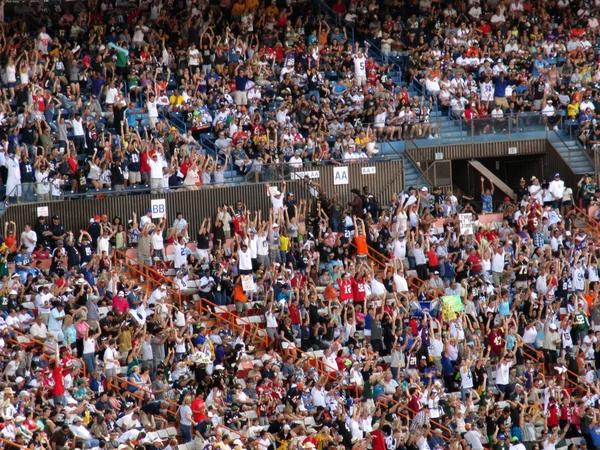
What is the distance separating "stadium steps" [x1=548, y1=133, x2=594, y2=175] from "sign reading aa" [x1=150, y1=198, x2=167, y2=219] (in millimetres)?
12874

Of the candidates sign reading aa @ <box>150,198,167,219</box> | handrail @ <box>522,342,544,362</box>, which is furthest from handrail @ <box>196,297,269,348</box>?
handrail @ <box>522,342,544,362</box>

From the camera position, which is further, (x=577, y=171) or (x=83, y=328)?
(x=577, y=171)

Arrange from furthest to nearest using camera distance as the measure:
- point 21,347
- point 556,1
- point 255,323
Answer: point 556,1, point 255,323, point 21,347

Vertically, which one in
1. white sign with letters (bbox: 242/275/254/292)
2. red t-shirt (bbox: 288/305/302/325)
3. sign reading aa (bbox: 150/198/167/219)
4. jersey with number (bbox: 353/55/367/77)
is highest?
jersey with number (bbox: 353/55/367/77)

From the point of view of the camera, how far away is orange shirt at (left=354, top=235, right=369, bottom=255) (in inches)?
1480

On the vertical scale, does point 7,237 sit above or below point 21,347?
above

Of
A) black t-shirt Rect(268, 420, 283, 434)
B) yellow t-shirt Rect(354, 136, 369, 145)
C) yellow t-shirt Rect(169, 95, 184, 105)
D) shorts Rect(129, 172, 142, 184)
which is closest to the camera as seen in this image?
black t-shirt Rect(268, 420, 283, 434)

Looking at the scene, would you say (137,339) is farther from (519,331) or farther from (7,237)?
(519,331)

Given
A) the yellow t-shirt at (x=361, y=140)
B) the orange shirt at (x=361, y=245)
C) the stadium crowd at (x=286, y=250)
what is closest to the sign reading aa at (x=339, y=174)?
the stadium crowd at (x=286, y=250)

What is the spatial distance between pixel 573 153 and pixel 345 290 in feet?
36.7

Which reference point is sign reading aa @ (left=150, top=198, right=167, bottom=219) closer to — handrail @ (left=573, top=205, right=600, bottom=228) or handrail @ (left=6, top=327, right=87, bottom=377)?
handrail @ (left=6, top=327, right=87, bottom=377)

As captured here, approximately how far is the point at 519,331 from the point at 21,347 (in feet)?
41.6

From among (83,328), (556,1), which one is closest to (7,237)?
(83,328)

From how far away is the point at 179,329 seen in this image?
32.5m
